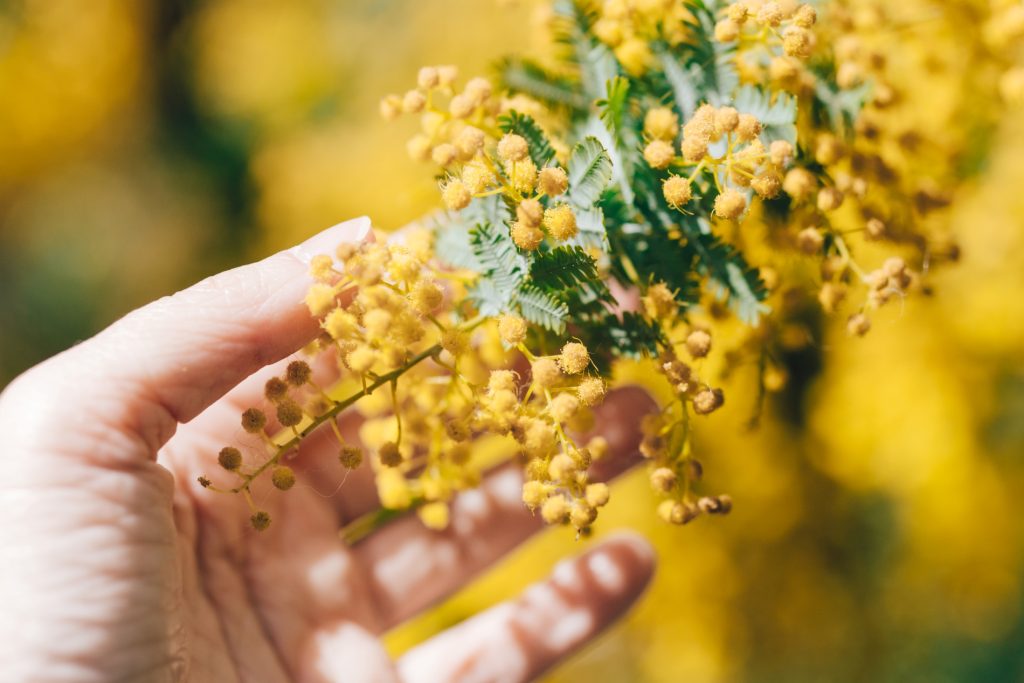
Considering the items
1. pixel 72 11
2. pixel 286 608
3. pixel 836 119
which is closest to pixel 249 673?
pixel 286 608

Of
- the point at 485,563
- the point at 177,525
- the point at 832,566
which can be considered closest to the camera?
the point at 177,525

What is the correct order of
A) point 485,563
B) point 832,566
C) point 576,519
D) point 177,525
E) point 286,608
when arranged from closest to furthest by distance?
point 576,519 < point 177,525 < point 286,608 < point 485,563 < point 832,566

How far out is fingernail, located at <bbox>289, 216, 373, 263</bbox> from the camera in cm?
124

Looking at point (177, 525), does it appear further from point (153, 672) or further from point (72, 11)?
point (72, 11)

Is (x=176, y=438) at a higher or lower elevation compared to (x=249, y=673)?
higher

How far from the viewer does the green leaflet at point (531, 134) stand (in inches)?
44.7

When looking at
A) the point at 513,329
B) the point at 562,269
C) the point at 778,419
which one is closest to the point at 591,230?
the point at 562,269

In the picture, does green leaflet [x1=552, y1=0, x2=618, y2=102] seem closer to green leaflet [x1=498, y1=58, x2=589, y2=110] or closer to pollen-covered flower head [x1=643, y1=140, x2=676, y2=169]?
green leaflet [x1=498, y1=58, x2=589, y2=110]

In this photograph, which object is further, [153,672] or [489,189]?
[153,672]

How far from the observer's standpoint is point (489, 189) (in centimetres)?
113

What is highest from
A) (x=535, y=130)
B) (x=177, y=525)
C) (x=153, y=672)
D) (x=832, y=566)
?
(x=535, y=130)

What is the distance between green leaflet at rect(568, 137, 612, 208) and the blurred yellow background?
16.1 inches

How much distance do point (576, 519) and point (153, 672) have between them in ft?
2.60

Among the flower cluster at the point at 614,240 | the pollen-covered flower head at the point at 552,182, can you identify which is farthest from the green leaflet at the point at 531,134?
the pollen-covered flower head at the point at 552,182
